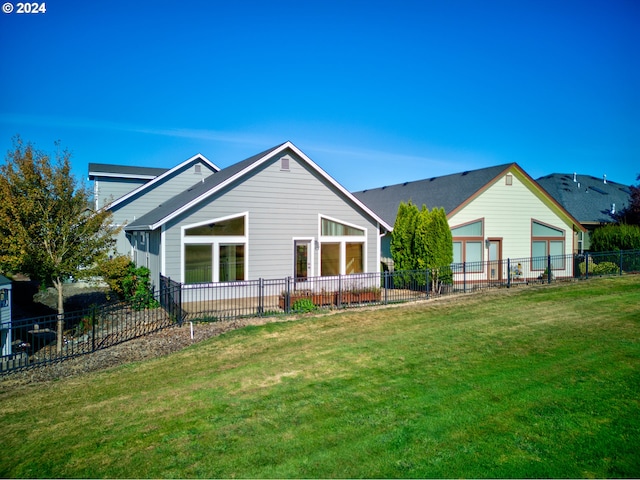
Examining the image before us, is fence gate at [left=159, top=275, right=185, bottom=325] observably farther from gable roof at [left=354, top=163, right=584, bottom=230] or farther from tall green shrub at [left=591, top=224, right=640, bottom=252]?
tall green shrub at [left=591, top=224, right=640, bottom=252]

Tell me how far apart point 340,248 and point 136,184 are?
18.7m

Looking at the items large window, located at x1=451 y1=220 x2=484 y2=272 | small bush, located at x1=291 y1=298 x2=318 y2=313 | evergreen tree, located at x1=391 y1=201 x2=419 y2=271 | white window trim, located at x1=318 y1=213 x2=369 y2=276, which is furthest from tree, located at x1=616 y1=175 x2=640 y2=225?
small bush, located at x1=291 y1=298 x2=318 y2=313

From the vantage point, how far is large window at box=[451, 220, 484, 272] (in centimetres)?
2222

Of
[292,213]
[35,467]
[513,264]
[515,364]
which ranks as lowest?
[35,467]

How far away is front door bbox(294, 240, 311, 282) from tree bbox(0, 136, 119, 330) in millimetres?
7930

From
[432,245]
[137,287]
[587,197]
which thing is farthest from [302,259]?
[587,197]

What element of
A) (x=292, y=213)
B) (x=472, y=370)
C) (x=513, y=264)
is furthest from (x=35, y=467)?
(x=513, y=264)

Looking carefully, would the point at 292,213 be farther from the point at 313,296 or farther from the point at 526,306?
the point at 526,306

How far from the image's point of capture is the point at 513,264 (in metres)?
23.0

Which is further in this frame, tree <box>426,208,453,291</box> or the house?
tree <box>426,208,453,291</box>

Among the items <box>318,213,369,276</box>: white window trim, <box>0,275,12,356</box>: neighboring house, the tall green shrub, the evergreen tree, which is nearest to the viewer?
<box>0,275,12,356</box>: neighboring house

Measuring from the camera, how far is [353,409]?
21.2 feet

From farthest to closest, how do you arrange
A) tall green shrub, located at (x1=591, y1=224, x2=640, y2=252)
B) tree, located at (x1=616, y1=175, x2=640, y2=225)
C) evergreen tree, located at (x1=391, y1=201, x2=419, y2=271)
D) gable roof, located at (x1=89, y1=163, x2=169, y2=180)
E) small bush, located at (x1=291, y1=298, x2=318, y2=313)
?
gable roof, located at (x1=89, y1=163, x2=169, y2=180), tree, located at (x1=616, y1=175, x2=640, y2=225), tall green shrub, located at (x1=591, y1=224, x2=640, y2=252), evergreen tree, located at (x1=391, y1=201, x2=419, y2=271), small bush, located at (x1=291, y1=298, x2=318, y2=313)

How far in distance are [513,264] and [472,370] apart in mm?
16992
